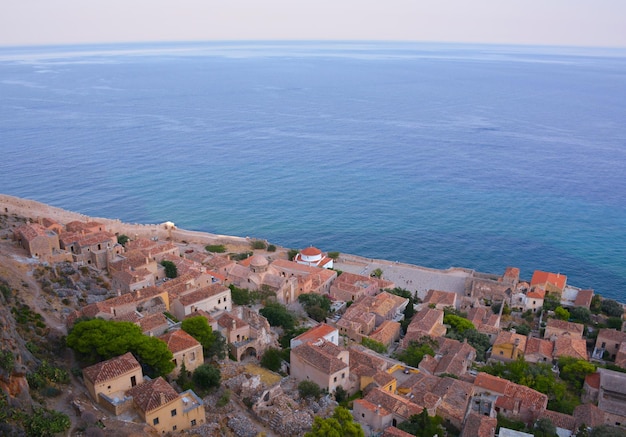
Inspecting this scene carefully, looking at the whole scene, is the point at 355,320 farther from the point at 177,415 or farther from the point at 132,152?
the point at 132,152

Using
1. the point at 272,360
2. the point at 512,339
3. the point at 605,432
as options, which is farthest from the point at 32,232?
the point at 605,432

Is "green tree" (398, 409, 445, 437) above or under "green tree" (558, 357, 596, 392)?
above

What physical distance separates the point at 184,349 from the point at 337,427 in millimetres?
9851

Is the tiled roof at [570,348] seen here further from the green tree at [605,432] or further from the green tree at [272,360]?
the green tree at [272,360]

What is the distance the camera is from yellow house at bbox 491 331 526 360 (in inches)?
1510

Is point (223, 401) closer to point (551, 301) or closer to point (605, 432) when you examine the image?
point (605, 432)

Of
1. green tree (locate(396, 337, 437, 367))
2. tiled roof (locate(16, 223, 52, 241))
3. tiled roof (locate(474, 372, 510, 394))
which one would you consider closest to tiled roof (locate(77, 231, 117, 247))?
tiled roof (locate(16, 223, 52, 241))

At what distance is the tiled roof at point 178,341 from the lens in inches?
1131

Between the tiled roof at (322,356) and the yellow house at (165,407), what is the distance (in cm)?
771

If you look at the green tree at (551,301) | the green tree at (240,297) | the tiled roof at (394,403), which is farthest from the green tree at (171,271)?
the green tree at (551,301)

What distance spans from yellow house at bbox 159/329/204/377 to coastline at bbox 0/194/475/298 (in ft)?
91.4

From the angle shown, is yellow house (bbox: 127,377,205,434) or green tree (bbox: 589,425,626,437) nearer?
yellow house (bbox: 127,377,205,434)

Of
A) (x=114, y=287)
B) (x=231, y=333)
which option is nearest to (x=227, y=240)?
(x=114, y=287)

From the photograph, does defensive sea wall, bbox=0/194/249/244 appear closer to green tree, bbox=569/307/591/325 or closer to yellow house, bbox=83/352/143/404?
yellow house, bbox=83/352/143/404
